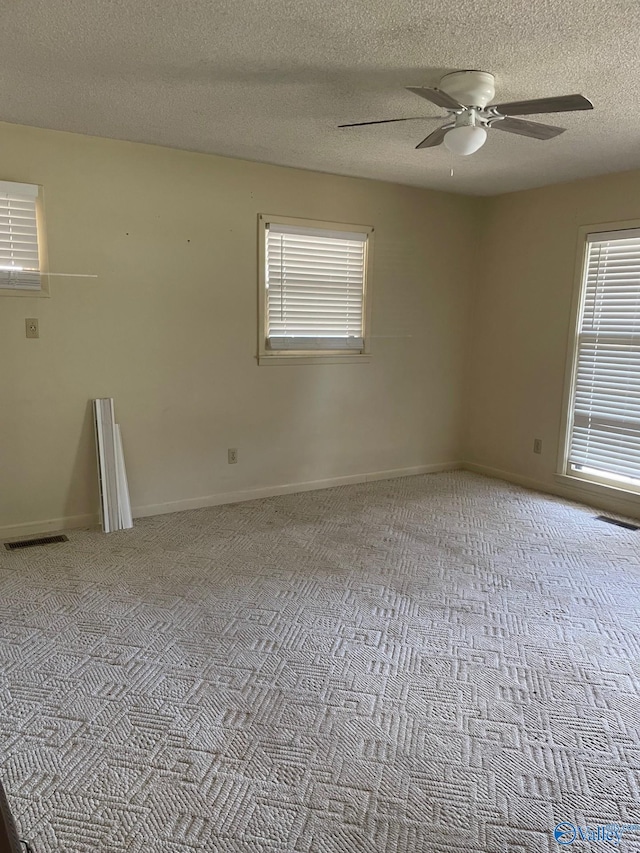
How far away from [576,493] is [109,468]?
142 inches

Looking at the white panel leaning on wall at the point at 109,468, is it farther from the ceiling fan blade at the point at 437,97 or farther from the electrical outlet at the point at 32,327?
the ceiling fan blade at the point at 437,97

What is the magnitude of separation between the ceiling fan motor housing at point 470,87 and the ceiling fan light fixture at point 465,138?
0.48ft

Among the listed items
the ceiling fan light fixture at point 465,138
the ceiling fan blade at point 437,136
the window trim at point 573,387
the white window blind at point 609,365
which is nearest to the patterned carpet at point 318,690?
the window trim at point 573,387

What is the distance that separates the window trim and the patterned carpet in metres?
0.75

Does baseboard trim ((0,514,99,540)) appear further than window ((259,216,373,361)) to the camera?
No

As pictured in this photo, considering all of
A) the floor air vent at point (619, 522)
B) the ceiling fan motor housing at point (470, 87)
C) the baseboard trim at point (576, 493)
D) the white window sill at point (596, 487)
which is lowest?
the floor air vent at point (619, 522)

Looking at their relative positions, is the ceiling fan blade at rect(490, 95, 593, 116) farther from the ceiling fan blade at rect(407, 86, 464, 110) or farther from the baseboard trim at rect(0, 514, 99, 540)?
the baseboard trim at rect(0, 514, 99, 540)

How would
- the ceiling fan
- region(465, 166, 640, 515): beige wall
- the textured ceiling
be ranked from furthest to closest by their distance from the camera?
region(465, 166, 640, 515): beige wall → the ceiling fan → the textured ceiling

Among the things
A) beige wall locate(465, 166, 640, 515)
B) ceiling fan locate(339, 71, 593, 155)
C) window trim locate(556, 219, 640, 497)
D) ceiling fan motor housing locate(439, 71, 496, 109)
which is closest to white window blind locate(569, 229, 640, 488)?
window trim locate(556, 219, 640, 497)

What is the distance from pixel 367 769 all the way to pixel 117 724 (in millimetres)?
891

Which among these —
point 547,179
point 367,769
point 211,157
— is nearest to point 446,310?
point 547,179

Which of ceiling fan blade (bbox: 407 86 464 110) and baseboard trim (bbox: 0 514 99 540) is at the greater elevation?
ceiling fan blade (bbox: 407 86 464 110)

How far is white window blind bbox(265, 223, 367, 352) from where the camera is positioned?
457 centimetres

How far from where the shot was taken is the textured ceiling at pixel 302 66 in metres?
2.15
